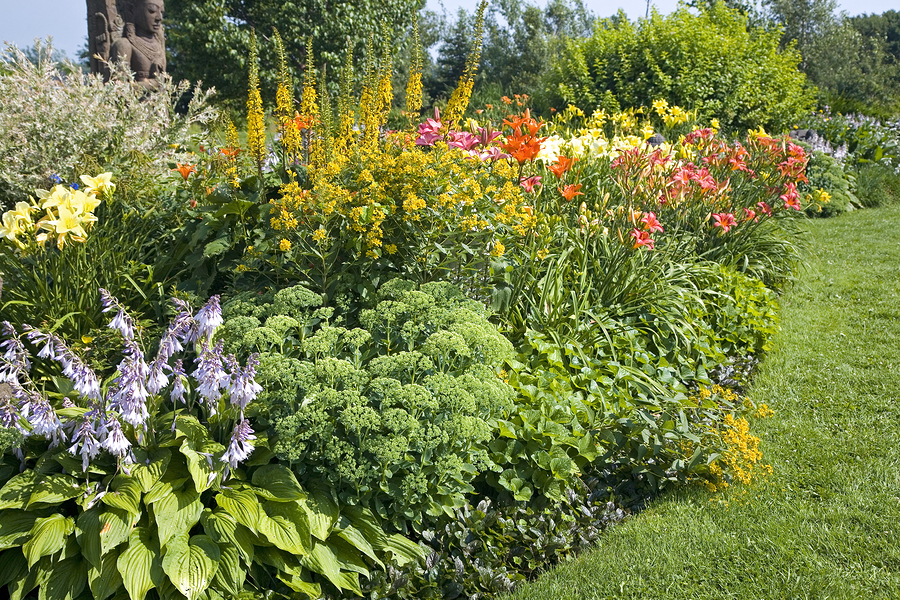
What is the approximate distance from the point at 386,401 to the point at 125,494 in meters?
0.97

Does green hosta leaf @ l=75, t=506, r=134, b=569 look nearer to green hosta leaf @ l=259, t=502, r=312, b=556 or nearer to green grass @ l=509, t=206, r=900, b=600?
green hosta leaf @ l=259, t=502, r=312, b=556

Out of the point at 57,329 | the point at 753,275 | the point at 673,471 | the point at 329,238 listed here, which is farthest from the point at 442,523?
the point at 753,275

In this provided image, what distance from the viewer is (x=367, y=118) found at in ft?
11.7

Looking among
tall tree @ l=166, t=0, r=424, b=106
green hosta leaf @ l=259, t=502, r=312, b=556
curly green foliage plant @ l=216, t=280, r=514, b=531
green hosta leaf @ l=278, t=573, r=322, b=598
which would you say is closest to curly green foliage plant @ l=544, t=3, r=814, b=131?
tall tree @ l=166, t=0, r=424, b=106

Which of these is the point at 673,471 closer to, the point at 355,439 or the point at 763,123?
the point at 355,439

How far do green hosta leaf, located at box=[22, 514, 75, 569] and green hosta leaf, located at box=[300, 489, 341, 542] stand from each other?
2.60 feet

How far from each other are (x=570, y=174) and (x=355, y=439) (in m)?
3.75

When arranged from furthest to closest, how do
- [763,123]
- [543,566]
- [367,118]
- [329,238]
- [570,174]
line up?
1. [763,123]
2. [570,174]
3. [367,118]
4. [329,238]
5. [543,566]

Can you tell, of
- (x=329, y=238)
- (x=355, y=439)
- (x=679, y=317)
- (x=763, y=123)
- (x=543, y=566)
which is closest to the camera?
(x=355, y=439)

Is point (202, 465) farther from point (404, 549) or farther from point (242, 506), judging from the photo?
point (404, 549)

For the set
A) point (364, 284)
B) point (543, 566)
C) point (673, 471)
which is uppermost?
point (364, 284)

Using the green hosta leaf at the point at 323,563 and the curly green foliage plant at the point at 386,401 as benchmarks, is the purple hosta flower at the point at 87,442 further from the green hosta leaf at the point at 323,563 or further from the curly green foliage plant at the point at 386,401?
the green hosta leaf at the point at 323,563

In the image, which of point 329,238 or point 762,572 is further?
point 329,238

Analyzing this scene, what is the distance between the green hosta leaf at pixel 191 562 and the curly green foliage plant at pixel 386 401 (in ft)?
1.28
